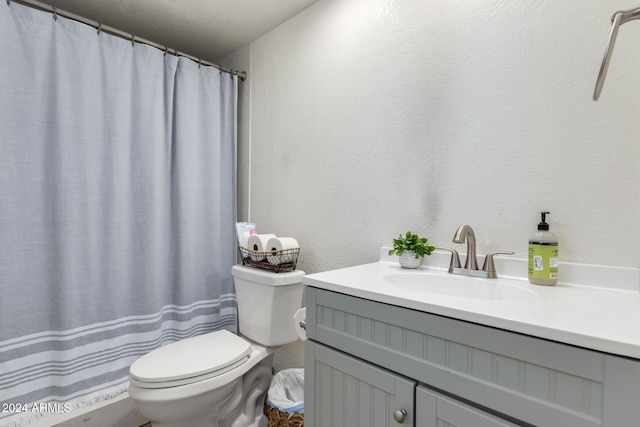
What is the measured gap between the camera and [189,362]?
1.33m

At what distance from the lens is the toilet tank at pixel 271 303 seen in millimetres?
1545

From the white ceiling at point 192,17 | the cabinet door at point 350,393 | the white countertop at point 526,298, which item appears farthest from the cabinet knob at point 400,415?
the white ceiling at point 192,17

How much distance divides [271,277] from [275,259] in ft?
0.28

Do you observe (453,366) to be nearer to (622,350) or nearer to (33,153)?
(622,350)

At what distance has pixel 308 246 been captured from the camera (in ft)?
5.62

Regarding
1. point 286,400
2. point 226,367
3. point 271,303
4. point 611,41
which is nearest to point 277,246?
point 271,303

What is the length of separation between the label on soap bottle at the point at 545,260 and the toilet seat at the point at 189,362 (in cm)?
118

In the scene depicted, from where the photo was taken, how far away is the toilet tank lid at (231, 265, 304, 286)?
60.0 inches

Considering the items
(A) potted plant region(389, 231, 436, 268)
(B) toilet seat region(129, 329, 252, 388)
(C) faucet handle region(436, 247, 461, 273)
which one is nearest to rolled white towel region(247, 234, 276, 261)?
(B) toilet seat region(129, 329, 252, 388)

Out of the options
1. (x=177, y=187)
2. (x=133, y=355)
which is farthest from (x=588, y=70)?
(x=133, y=355)

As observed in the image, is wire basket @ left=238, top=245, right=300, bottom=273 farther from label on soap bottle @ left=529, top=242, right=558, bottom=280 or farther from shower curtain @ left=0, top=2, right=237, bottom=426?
label on soap bottle @ left=529, top=242, right=558, bottom=280

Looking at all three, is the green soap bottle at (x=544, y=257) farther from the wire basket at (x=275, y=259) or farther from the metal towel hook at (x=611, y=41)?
the wire basket at (x=275, y=259)

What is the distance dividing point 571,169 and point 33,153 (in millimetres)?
2031

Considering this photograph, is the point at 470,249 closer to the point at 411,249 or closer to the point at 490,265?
the point at 490,265
